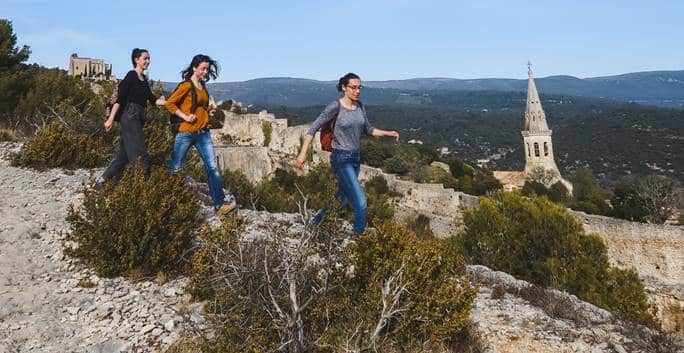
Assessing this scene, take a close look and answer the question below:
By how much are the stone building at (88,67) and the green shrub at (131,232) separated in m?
44.8

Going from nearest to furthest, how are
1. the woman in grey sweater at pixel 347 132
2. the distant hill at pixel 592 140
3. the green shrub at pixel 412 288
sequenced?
the green shrub at pixel 412 288, the woman in grey sweater at pixel 347 132, the distant hill at pixel 592 140

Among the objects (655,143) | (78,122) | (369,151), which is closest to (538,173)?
(369,151)

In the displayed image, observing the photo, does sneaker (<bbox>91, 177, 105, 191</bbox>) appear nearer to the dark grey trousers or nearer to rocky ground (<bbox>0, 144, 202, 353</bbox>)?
the dark grey trousers

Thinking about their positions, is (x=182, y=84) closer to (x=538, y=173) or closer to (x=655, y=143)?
(x=538, y=173)

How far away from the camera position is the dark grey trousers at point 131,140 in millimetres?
5418

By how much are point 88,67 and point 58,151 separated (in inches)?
1781

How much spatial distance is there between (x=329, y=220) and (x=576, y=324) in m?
2.48

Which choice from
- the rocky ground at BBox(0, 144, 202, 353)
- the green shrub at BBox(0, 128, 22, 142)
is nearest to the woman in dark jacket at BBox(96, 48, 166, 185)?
the rocky ground at BBox(0, 144, 202, 353)

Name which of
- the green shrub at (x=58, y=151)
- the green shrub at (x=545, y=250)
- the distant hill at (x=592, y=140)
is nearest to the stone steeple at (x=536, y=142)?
the distant hill at (x=592, y=140)

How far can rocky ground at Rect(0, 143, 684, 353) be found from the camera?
139 inches

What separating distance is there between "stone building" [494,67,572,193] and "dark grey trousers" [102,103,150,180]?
44612mm

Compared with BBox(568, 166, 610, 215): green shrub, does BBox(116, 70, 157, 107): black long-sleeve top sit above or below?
above

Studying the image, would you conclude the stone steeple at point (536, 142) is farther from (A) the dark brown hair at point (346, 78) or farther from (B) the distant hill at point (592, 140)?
(A) the dark brown hair at point (346, 78)

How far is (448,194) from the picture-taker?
85.9ft
